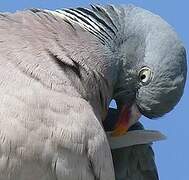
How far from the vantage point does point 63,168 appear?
10.3 ft

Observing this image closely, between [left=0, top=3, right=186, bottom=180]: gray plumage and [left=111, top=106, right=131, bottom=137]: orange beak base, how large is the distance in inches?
2.0

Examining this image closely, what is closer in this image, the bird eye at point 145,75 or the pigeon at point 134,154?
the bird eye at point 145,75

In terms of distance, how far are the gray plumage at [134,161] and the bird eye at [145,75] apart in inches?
9.9

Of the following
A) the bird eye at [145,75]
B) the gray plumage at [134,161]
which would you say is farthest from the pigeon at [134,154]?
the bird eye at [145,75]

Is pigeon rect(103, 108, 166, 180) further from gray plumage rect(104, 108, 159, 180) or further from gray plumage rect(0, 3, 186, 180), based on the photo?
gray plumage rect(0, 3, 186, 180)

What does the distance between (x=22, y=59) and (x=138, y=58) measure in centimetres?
61

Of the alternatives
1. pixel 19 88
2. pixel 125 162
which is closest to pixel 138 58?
pixel 125 162

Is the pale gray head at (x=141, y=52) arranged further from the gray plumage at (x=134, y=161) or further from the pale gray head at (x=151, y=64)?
the gray plumage at (x=134, y=161)

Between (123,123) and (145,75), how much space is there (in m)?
0.25

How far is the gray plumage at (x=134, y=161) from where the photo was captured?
12.4 ft

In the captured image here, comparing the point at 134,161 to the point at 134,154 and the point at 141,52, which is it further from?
the point at 141,52

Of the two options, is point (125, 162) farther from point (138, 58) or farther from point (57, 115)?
point (57, 115)

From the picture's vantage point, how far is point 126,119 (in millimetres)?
3818

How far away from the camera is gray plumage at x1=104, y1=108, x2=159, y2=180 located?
12.4 ft
